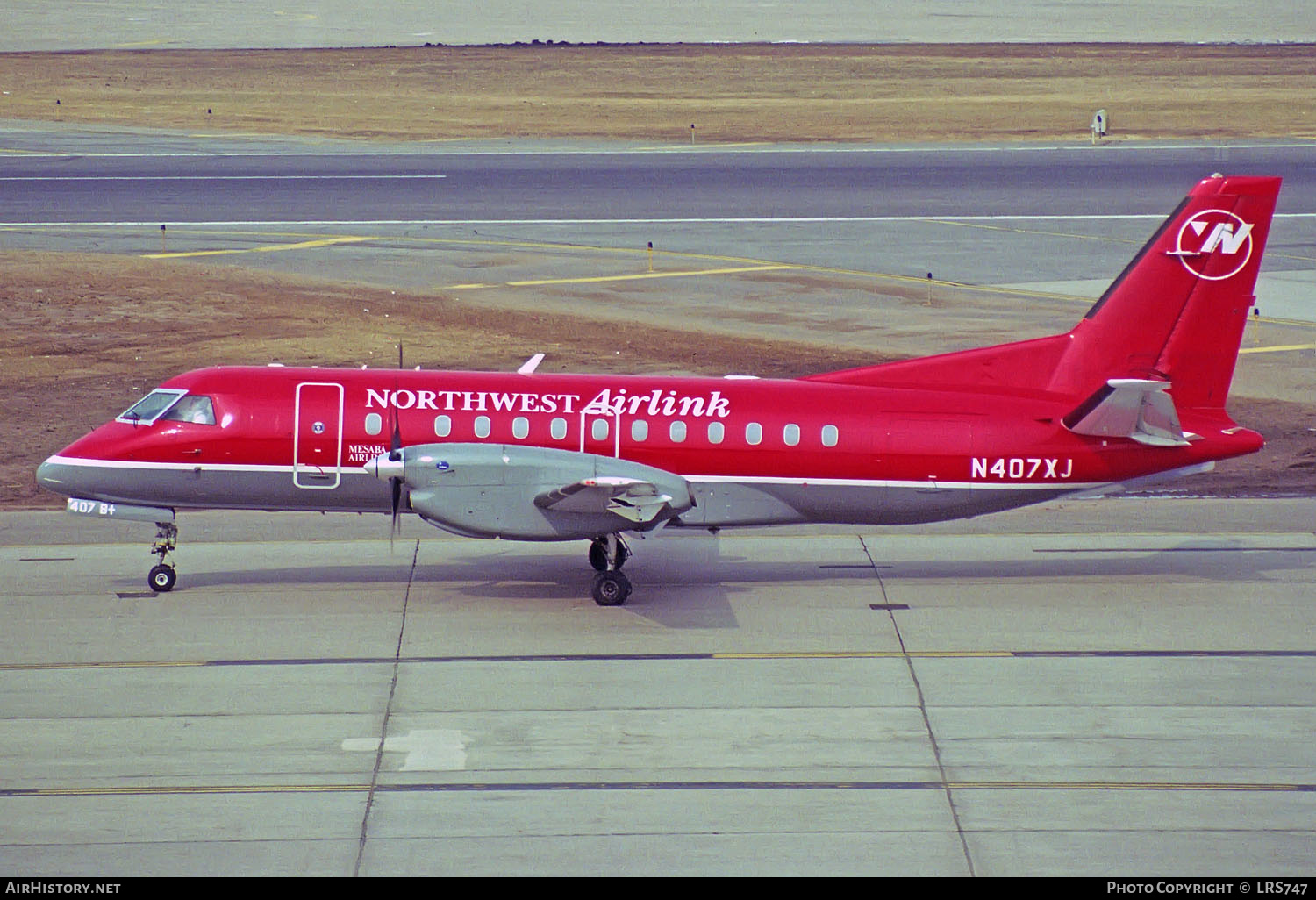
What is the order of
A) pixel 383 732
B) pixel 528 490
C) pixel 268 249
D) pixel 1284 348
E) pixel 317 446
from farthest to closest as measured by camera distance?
pixel 268 249 < pixel 1284 348 < pixel 317 446 < pixel 528 490 < pixel 383 732

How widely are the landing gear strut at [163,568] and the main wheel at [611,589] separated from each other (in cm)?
631

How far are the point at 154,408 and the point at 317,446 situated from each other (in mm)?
2662

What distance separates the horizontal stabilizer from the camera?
21.5m

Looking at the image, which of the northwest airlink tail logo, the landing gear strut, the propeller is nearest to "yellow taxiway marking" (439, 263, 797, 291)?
the landing gear strut

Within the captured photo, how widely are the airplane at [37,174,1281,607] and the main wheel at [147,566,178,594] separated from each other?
3 centimetres

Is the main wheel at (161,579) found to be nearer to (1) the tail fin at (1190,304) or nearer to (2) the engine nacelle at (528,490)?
(2) the engine nacelle at (528,490)

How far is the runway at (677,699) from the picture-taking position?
14.7 metres

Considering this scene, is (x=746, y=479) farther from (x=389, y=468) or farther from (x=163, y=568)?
(x=163, y=568)

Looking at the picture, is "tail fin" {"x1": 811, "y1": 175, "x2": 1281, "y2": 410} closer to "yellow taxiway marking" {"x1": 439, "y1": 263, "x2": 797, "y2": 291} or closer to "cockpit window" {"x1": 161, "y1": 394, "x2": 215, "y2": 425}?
"cockpit window" {"x1": 161, "y1": 394, "x2": 215, "y2": 425}

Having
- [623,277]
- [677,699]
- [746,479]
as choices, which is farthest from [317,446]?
[623,277]

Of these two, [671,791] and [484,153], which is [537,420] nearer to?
[671,791]

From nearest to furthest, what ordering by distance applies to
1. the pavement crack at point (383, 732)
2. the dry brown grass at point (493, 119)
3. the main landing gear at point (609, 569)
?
the pavement crack at point (383, 732) → the main landing gear at point (609, 569) → the dry brown grass at point (493, 119)

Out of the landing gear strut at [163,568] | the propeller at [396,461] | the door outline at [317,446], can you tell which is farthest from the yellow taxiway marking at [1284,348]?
the landing gear strut at [163,568]

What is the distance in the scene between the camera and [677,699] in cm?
1838
